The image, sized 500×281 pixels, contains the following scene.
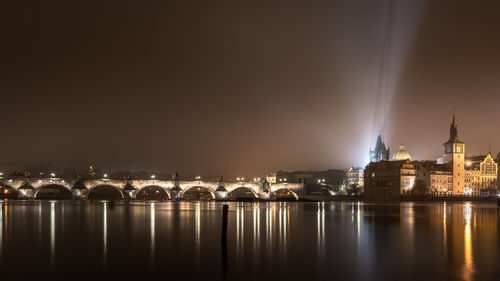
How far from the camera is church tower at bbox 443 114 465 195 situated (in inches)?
6127

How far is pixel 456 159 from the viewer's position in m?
156

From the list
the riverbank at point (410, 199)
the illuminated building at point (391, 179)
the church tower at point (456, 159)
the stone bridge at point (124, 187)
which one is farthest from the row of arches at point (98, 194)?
the church tower at point (456, 159)

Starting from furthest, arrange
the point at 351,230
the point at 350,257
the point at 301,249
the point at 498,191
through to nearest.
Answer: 1. the point at 498,191
2. the point at 351,230
3. the point at 301,249
4. the point at 350,257

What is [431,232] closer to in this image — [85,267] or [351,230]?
[351,230]

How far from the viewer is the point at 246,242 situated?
36.3 m

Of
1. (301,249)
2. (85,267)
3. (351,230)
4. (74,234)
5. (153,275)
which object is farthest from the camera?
(351,230)

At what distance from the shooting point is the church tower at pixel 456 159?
511ft

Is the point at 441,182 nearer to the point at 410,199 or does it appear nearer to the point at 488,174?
the point at 488,174

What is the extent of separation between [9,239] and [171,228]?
44.0 ft

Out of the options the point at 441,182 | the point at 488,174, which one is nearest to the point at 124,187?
the point at 441,182

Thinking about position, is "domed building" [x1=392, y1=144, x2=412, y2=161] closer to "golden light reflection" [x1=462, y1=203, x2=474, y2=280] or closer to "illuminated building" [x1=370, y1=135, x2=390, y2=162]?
"illuminated building" [x1=370, y1=135, x2=390, y2=162]

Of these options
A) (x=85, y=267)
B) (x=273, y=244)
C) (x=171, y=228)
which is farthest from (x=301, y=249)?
(x=171, y=228)

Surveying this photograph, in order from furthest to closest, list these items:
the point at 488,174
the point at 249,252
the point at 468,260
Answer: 1. the point at 488,174
2. the point at 249,252
3. the point at 468,260

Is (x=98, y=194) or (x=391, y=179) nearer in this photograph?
(x=391, y=179)
